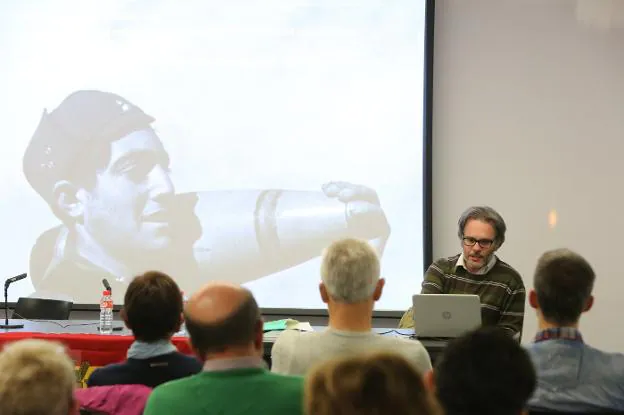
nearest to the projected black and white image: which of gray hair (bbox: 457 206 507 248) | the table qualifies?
gray hair (bbox: 457 206 507 248)

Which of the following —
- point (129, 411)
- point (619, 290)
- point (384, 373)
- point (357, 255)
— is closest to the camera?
point (384, 373)

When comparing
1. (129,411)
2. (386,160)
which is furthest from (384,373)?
(386,160)

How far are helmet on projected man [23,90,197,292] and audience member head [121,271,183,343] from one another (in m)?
3.19

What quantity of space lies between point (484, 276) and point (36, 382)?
2858 millimetres

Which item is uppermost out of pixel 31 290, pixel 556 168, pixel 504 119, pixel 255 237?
pixel 504 119

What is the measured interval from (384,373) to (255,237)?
446 centimetres

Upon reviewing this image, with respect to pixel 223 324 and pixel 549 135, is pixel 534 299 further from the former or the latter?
pixel 549 135

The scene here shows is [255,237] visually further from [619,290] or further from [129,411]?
[129,411]

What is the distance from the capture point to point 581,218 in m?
5.66

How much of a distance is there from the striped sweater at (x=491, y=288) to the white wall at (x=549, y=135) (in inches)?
61.6

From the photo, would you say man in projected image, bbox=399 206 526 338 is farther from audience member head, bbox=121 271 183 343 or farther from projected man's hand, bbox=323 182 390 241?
audience member head, bbox=121 271 183 343

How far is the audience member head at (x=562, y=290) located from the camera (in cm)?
246

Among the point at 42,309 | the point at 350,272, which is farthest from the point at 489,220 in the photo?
the point at 42,309

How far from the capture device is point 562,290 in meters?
2.46
